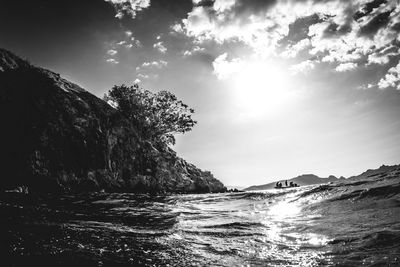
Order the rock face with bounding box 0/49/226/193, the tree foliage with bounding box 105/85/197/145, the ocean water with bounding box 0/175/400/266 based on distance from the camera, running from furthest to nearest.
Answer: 1. the tree foliage with bounding box 105/85/197/145
2. the rock face with bounding box 0/49/226/193
3. the ocean water with bounding box 0/175/400/266

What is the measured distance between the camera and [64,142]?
23.6 meters

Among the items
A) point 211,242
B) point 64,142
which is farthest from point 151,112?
point 211,242

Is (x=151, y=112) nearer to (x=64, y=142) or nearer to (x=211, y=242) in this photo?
(x=64, y=142)

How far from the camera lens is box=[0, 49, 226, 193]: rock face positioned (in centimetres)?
1958

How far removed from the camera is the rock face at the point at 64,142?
64.2ft

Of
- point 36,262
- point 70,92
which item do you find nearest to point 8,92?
point 70,92

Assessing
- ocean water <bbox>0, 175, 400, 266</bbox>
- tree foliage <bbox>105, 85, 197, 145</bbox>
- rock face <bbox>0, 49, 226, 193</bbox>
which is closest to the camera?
ocean water <bbox>0, 175, 400, 266</bbox>

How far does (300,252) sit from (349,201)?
19.9 ft

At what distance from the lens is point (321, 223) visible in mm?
6926

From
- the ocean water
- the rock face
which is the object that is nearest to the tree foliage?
the rock face

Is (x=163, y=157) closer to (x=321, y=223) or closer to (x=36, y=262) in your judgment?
(x=321, y=223)

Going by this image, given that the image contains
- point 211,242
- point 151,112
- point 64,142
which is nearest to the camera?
point 211,242

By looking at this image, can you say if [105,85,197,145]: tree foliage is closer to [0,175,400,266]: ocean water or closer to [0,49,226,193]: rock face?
[0,49,226,193]: rock face

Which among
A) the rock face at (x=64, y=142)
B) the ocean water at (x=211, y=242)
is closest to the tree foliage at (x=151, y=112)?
the rock face at (x=64, y=142)
